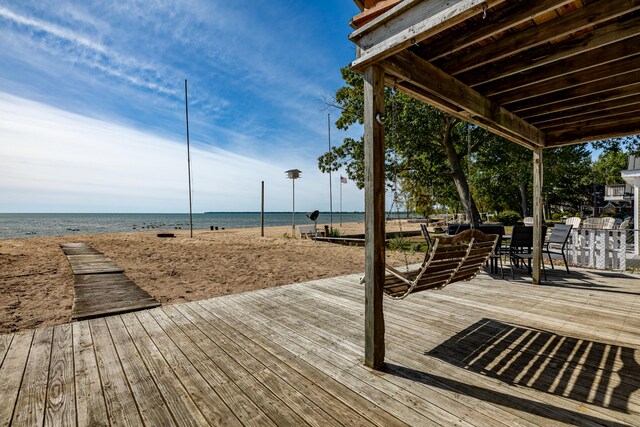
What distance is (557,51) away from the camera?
7.53 feet

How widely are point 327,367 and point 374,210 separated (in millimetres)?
1147

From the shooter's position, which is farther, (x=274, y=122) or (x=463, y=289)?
(x=274, y=122)

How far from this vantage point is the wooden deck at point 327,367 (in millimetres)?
1527

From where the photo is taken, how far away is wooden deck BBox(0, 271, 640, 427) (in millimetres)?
1527

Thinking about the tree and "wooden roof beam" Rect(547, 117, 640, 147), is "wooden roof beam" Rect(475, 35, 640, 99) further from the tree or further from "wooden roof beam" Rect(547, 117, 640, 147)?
the tree

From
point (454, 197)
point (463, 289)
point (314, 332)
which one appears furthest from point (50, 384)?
point (454, 197)

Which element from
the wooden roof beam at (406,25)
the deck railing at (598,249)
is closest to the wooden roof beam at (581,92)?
the wooden roof beam at (406,25)

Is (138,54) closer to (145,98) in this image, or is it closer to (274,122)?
(145,98)

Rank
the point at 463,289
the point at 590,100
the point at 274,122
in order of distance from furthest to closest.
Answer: the point at 274,122, the point at 463,289, the point at 590,100

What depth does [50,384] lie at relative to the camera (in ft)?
5.96

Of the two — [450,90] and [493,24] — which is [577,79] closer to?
[450,90]

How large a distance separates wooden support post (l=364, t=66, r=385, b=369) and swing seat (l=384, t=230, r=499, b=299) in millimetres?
243

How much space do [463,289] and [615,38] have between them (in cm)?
314

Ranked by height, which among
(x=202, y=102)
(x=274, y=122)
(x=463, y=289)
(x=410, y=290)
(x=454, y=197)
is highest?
(x=274, y=122)
